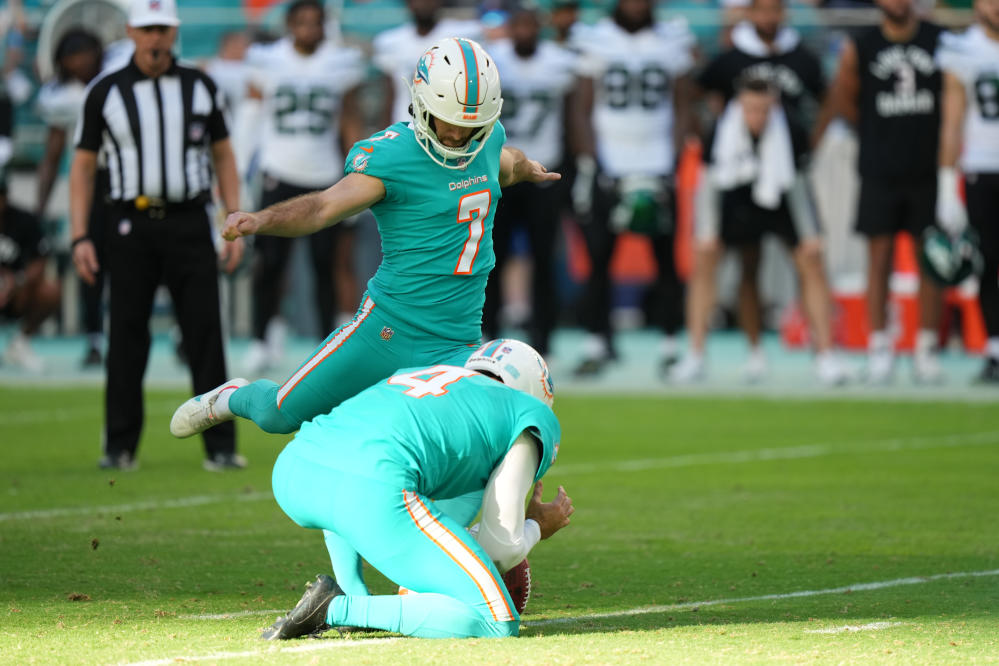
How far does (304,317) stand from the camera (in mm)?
17234

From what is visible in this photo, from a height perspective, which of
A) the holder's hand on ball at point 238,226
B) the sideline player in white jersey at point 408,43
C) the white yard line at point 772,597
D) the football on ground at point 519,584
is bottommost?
the white yard line at point 772,597

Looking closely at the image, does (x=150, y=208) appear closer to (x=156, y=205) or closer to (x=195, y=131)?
(x=156, y=205)

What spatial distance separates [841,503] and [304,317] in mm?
10259

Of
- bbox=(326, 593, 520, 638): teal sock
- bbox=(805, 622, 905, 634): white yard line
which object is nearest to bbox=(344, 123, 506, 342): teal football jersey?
bbox=(326, 593, 520, 638): teal sock

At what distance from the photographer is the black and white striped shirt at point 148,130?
846 cm

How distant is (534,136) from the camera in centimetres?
1308

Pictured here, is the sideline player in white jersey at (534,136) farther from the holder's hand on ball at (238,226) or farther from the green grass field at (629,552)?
the holder's hand on ball at (238,226)

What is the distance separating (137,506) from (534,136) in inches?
250

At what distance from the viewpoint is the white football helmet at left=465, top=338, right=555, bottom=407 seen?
16.3 feet

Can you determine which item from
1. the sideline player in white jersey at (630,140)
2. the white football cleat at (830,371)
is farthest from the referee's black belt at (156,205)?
the white football cleat at (830,371)

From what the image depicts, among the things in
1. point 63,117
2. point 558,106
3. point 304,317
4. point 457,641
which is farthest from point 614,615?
point 304,317

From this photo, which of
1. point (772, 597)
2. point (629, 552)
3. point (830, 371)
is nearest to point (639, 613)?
point (772, 597)

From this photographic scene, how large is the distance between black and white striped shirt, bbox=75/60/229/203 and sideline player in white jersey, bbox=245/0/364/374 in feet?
14.6

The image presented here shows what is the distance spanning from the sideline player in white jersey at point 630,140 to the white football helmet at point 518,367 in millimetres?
7970
